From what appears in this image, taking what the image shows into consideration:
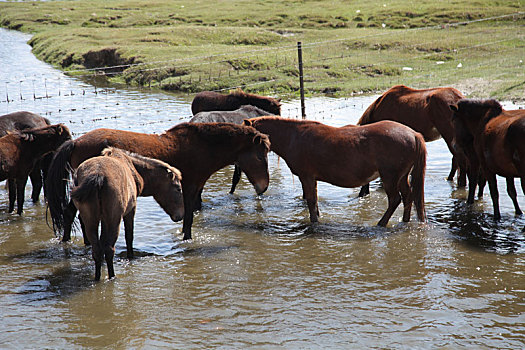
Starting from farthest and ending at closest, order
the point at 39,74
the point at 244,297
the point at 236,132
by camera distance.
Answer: the point at 39,74
the point at 236,132
the point at 244,297

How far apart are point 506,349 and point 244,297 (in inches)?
102

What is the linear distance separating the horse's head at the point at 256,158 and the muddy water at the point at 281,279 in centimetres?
74

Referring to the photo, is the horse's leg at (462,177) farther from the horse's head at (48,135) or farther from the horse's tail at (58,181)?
the horse's head at (48,135)

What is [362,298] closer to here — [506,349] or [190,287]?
[506,349]

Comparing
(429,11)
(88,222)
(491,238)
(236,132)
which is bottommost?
(491,238)

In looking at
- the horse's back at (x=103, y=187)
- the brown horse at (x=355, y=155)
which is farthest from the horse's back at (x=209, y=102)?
the horse's back at (x=103, y=187)

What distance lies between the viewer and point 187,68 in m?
21.0

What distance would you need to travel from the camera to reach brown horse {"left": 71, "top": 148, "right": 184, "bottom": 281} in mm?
6012

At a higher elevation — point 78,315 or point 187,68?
point 187,68

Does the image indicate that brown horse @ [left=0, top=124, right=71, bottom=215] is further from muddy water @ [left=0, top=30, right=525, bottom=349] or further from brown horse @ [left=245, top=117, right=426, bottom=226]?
brown horse @ [left=245, top=117, right=426, bottom=226]

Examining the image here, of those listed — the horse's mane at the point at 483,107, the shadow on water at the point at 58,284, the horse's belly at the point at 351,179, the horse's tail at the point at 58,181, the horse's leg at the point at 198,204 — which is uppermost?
the horse's mane at the point at 483,107

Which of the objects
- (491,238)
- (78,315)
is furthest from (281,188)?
(78,315)

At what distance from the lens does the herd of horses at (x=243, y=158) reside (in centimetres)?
700

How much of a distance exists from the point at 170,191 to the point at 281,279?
1897 millimetres
